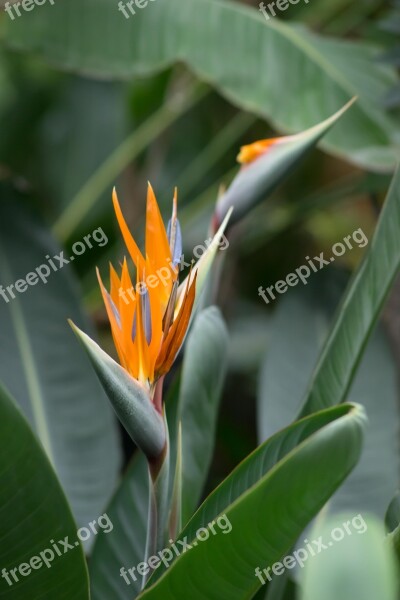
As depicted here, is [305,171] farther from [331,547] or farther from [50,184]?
[331,547]

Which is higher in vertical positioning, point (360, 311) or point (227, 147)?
point (227, 147)

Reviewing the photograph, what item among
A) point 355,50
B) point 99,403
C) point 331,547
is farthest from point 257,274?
point 331,547

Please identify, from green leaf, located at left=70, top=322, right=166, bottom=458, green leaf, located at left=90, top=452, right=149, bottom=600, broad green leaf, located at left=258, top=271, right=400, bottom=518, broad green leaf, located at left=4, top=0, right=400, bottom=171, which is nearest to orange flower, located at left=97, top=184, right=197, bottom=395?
green leaf, located at left=70, top=322, right=166, bottom=458

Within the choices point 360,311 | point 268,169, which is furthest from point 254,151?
point 360,311

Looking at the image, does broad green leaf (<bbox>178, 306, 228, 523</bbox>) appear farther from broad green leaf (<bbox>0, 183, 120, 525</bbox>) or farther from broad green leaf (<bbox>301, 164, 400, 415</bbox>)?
broad green leaf (<bbox>0, 183, 120, 525</bbox>)

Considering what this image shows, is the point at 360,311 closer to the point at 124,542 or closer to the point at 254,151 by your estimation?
the point at 254,151

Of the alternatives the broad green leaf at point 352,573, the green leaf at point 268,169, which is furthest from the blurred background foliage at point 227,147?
the broad green leaf at point 352,573
